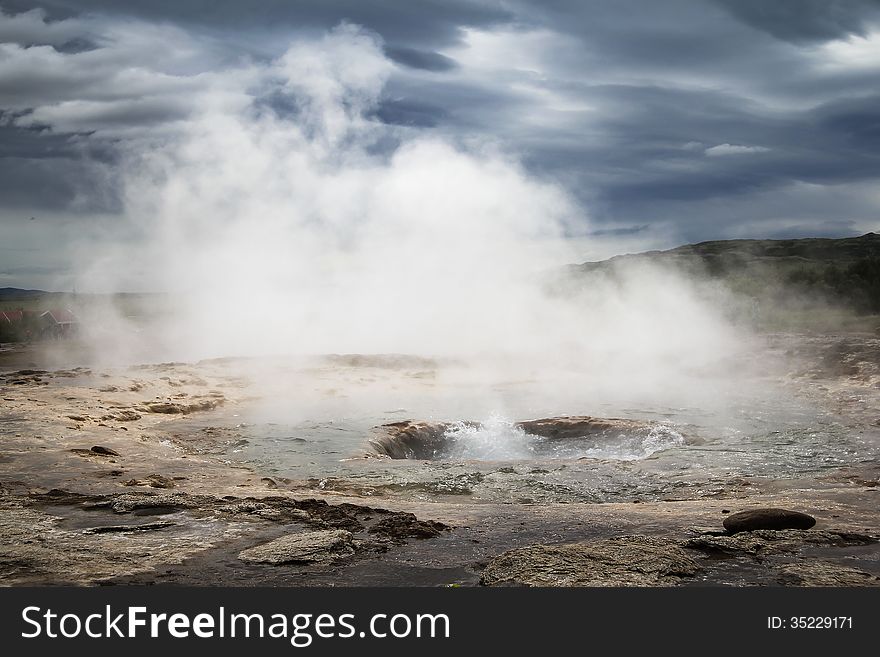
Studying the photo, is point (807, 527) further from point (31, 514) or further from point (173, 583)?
point (31, 514)

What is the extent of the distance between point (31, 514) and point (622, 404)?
1020 centimetres

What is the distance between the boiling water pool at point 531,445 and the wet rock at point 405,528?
6.34 feet

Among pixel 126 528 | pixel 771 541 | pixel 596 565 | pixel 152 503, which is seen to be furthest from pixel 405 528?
pixel 771 541

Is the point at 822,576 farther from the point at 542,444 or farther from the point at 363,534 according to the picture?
the point at 542,444

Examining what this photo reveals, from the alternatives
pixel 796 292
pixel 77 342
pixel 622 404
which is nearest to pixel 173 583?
pixel 622 404

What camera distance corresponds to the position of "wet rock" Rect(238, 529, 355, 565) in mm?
4180

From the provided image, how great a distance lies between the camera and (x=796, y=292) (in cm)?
3259

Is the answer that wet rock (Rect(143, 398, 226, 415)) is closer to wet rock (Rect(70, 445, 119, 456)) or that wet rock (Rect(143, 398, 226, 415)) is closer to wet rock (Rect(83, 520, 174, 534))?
wet rock (Rect(70, 445, 119, 456))

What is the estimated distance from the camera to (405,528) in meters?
4.84

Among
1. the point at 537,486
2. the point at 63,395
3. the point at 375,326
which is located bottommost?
the point at 537,486

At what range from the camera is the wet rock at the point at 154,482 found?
6524mm

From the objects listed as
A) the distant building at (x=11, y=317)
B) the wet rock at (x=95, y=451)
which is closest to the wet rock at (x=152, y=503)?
the wet rock at (x=95, y=451)

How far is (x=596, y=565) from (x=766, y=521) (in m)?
1.47

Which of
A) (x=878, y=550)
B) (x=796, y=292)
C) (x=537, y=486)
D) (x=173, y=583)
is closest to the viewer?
(x=173, y=583)
